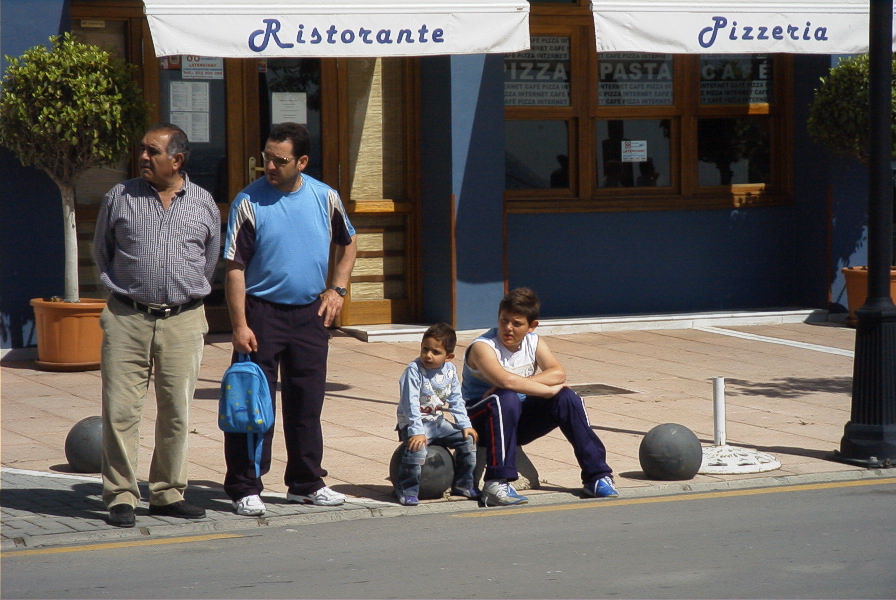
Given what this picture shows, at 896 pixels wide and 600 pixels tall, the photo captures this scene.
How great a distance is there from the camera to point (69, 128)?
10734 millimetres

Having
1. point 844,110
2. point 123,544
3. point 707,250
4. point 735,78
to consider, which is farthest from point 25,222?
point 844,110

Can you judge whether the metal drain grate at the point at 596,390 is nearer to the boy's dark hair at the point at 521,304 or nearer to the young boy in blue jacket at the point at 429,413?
the boy's dark hair at the point at 521,304

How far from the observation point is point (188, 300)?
6707 mm

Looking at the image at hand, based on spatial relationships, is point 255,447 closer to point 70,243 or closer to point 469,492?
point 469,492

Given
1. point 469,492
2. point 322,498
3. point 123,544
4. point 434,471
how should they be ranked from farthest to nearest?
point 469,492 < point 434,471 < point 322,498 < point 123,544

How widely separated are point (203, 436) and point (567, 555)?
11.6ft

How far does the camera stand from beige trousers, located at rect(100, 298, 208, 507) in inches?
259

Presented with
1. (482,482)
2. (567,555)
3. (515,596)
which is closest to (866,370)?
(482,482)

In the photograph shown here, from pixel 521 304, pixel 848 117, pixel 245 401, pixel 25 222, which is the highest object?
pixel 848 117

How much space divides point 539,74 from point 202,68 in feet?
11.3

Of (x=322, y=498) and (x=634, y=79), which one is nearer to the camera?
(x=322, y=498)

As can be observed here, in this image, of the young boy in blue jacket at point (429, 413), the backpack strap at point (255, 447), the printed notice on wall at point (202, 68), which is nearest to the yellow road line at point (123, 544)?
the backpack strap at point (255, 447)

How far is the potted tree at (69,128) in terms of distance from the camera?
1073cm

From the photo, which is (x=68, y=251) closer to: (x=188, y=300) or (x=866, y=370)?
(x=188, y=300)
